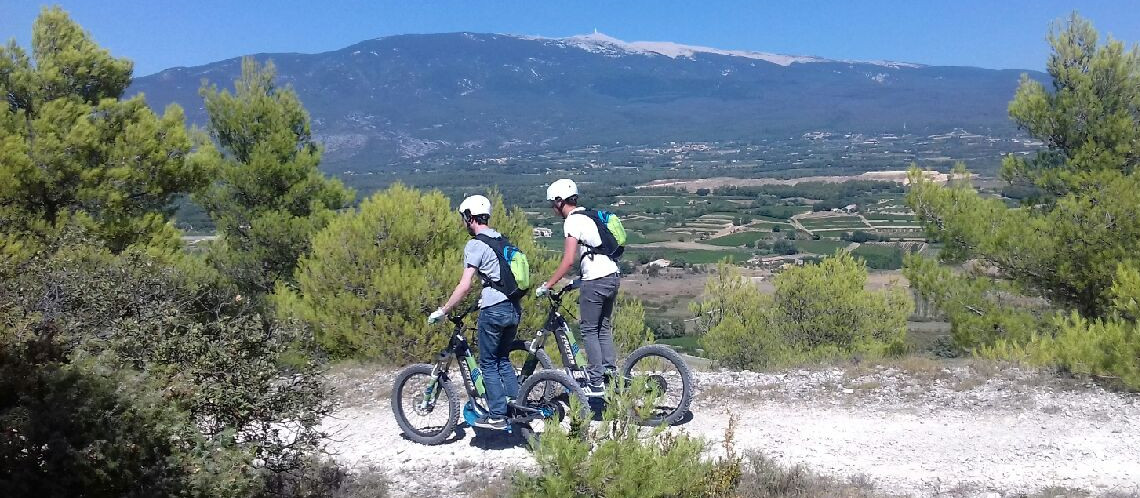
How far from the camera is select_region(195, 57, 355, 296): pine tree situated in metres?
17.7

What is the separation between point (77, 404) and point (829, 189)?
87475mm

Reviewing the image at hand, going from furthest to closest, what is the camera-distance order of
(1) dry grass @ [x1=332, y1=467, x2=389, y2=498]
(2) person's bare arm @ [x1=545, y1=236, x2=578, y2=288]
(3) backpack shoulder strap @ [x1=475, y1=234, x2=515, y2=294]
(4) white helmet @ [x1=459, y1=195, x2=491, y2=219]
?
(2) person's bare arm @ [x1=545, y1=236, x2=578, y2=288]
(4) white helmet @ [x1=459, y1=195, x2=491, y2=219]
(3) backpack shoulder strap @ [x1=475, y1=234, x2=515, y2=294]
(1) dry grass @ [x1=332, y1=467, x2=389, y2=498]

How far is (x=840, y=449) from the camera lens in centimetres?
603

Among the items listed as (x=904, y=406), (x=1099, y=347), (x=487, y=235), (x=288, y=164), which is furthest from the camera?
(x=288, y=164)


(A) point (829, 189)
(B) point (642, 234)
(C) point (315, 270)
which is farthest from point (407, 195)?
(A) point (829, 189)

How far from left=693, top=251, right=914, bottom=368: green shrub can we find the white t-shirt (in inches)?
379

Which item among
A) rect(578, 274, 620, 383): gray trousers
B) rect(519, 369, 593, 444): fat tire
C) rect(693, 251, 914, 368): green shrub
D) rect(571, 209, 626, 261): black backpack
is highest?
rect(571, 209, 626, 261): black backpack

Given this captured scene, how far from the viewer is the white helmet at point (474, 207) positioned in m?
5.59

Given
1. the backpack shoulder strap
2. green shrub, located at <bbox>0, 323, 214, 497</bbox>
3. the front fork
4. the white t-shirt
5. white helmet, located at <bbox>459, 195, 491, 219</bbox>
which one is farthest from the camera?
the front fork

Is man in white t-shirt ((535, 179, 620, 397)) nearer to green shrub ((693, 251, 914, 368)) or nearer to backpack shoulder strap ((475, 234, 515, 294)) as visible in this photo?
backpack shoulder strap ((475, 234, 515, 294))

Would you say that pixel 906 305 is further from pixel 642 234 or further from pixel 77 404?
pixel 642 234

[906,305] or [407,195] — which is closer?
[407,195]

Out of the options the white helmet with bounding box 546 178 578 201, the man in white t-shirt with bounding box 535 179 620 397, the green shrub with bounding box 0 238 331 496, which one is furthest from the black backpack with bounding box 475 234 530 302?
the green shrub with bounding box 0 238 331 496

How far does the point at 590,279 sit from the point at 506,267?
76 centimetres
